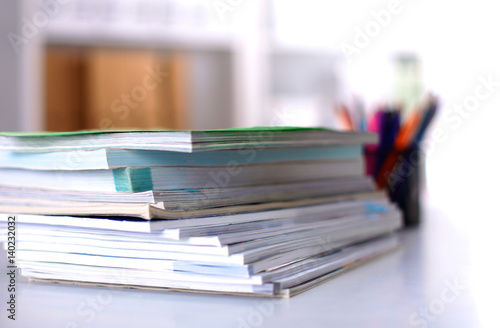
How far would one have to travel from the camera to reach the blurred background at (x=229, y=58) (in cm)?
453

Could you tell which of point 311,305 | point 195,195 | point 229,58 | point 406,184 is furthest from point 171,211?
point 229,58

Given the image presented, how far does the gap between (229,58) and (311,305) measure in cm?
462

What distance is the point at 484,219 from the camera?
1.22 meters

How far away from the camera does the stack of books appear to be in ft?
1.66

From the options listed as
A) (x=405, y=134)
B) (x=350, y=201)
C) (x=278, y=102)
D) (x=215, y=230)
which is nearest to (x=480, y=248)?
(x=350, y=201)

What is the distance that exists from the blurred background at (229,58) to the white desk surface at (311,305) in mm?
3764

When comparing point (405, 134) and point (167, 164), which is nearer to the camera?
point (167, 164)

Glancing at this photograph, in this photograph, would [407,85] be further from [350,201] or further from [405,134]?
[350,201]

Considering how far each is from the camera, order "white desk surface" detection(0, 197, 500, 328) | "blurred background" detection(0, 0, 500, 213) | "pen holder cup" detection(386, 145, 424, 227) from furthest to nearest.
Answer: "blurred background" detection(0, 0, 500, 213) < "pen holder cup" detection(386, 145, 424, 227) < "white desk surface" detection(0, 197, 500, 328)

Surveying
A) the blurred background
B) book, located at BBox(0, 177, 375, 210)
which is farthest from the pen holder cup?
the blurred background

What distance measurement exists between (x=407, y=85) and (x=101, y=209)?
4.62 meters

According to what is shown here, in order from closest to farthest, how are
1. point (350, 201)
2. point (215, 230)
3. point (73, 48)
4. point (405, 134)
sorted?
point (215, 230) → point (350, 201) → point (405, 134) → point (73, 48)

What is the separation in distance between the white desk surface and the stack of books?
20 mm

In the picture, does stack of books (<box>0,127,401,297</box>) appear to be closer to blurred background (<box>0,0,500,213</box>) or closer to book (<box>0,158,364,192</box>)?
book (<box>0,158,364,192</box>)
